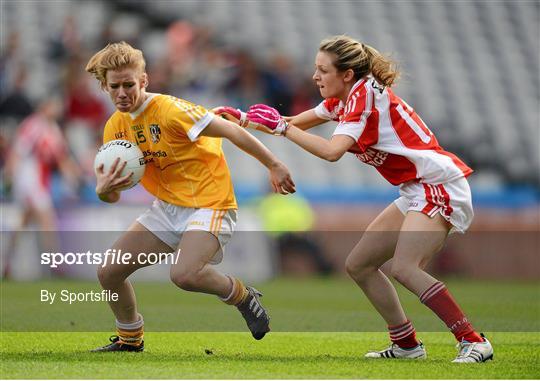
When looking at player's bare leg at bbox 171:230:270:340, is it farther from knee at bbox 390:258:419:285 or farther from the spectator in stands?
the spectator in stands

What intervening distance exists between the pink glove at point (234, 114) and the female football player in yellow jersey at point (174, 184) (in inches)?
7.5

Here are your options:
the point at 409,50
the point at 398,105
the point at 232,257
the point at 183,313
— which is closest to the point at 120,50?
the point at 398,105

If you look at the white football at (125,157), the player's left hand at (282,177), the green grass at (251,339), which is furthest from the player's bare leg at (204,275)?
the player's left hand at (282,177)

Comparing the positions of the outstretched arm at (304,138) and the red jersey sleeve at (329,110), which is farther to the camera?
the red jersey sleeve at (329,110)

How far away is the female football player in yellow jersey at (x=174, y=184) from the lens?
6.33 meters

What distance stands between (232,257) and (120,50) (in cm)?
787

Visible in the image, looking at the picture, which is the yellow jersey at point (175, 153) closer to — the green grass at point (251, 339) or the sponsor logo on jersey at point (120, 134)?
the sponsor logo on jersey at point (120, 134)

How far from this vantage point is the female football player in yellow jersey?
6332 mm

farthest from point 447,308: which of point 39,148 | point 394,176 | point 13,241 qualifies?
point 39,148

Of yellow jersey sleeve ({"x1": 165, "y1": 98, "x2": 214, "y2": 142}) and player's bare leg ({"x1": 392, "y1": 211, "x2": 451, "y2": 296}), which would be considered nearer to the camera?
player's bare leg ({"x1": 392, "y1": 211, "x2": 451, "y2": 296})

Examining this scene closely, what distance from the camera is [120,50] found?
20.9ft

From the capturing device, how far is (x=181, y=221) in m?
6.65

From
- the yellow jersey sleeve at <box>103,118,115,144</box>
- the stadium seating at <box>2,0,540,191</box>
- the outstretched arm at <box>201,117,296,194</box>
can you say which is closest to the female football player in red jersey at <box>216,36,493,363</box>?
the outstretched arm at <box>201,117,296,194</box>

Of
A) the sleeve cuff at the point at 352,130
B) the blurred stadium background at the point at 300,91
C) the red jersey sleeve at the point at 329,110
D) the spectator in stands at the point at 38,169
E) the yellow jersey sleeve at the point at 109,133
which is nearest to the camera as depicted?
the sleeve cuff at the point at 352,130
